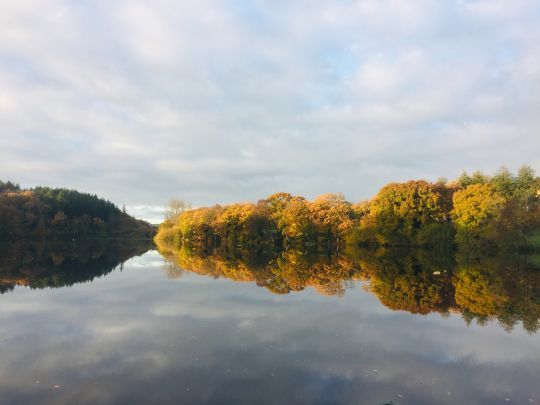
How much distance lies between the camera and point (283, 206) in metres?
99.0

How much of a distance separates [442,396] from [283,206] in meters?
89.2

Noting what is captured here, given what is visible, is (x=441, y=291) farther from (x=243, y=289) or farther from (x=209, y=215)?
(x=209, y=215)

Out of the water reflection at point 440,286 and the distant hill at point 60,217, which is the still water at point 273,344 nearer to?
the water reflection at point 440,286

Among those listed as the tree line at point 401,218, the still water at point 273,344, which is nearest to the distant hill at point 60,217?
the tree line at point 401,218

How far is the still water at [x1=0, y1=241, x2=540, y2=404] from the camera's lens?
10.2 meters

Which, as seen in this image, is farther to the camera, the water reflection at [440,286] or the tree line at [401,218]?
the tree line at [401,218]

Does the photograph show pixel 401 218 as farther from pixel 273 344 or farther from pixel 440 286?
pixel 273 344

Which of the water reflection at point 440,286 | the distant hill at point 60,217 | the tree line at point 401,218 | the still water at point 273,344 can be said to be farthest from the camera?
the distant hill at point 60,217

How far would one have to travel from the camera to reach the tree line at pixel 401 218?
6184 cm

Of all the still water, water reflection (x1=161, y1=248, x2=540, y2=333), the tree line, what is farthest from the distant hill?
the still water

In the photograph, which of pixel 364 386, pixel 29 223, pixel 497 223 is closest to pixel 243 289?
pixel 364 386

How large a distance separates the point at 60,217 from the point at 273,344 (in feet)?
467

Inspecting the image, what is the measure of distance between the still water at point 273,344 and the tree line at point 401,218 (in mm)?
37797

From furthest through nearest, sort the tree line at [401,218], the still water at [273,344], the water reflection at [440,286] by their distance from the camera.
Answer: the tree line at [401,218] < the water reflection at [440,286] < the still water at [273,344]
